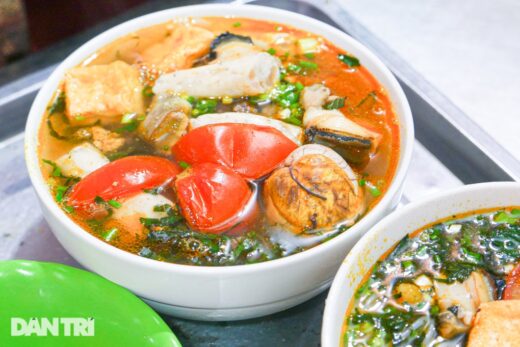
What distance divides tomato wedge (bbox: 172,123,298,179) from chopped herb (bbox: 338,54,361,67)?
391 mm

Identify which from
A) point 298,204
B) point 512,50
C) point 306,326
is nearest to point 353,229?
point 298,204

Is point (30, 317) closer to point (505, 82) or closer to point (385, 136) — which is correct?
point (385, 136)

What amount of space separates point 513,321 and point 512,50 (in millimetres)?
1517

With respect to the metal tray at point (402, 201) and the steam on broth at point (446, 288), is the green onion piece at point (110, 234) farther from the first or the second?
the steam on broth at point (446, 288)

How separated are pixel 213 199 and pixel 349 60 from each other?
2.10 ft

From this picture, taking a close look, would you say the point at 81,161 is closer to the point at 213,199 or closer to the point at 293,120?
the point at 213,199

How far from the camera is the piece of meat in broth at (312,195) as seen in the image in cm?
129

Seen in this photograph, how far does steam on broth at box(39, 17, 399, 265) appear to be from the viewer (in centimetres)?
131

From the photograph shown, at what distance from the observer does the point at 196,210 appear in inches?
52.2

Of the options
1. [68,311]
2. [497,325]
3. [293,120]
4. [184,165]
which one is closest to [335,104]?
[293,120]

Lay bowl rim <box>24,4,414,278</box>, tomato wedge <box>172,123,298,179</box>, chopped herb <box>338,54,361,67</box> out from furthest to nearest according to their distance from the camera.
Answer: chopped herb <box>338,54,361,67</box> < tomato wedge <box>172,123,298,179</box> < bowl rim <box>24,4,414,278</box>

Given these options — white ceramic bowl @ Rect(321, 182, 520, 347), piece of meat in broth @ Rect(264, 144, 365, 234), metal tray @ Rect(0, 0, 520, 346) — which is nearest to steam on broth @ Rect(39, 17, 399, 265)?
piece of meat in broth @ Rect(264, 144, 365, 234)

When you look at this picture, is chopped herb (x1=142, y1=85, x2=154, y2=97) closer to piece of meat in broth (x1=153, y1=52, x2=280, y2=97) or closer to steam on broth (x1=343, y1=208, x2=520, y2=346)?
piece of meat in broth (x1=153, y1=52, x2=280, y2=97)

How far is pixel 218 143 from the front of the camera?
1.41 meters
